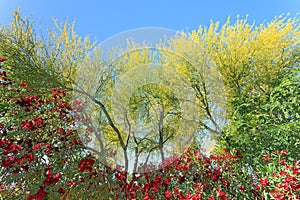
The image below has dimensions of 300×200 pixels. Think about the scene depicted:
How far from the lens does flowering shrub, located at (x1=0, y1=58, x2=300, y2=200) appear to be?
3.26 m

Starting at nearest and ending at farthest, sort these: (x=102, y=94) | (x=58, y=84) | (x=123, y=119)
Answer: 1. (x=123, y=119)
2. (x=102, y=94)
3. (x=58, y=84)

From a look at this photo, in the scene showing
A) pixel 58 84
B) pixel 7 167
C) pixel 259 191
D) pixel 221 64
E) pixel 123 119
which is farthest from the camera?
pixel 221 64

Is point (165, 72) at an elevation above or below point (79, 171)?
above

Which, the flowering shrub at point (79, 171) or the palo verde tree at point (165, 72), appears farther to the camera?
the palo verde tree at point (165, 72)

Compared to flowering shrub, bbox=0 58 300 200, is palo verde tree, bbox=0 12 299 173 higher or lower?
higher

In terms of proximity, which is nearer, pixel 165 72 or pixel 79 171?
pixel 79 171

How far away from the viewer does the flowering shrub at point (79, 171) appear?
3264 mm

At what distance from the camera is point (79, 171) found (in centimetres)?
375

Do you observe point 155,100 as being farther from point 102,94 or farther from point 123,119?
point 102,94

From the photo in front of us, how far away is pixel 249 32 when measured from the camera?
26.5 ft

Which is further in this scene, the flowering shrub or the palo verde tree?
the palo verde tree

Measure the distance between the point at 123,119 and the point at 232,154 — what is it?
2.03m

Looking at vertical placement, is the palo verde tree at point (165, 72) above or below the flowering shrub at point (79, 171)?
above

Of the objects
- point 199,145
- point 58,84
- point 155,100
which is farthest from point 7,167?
point 58,84
